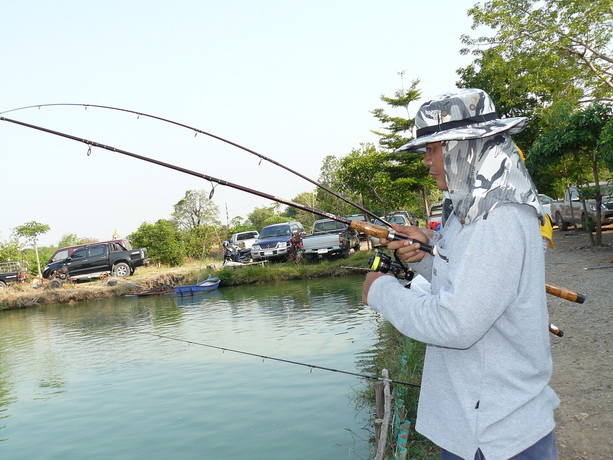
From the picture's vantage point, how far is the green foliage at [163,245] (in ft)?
102

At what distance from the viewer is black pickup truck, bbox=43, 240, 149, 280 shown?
83.0 ft

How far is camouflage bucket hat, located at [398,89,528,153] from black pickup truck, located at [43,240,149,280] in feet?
84.3

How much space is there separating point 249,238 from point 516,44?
16601mm

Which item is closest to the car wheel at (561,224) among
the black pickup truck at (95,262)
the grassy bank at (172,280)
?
the grassy bank at (172,280)

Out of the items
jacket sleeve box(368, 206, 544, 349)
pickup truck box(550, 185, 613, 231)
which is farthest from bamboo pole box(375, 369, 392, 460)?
pickup truck box(550, 185, 613, 231)

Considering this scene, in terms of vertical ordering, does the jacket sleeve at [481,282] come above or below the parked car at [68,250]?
below

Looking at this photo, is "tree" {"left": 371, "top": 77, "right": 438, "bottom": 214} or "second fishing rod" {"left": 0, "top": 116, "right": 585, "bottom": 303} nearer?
"second fishing rod" {"left": 0, "top": 116, "right": 585, "bottom": 303}

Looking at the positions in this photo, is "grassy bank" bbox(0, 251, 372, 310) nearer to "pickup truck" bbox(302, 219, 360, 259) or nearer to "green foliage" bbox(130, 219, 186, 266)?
"pickup truck" bbox(302, 219, 360, 259)

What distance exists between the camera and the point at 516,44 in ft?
63.1

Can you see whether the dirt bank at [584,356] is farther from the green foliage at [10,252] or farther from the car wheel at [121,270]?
the green foliage at [10,252]

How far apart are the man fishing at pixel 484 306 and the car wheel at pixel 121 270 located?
2571 cm

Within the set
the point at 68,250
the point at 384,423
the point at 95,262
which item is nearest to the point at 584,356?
the point at 384,423

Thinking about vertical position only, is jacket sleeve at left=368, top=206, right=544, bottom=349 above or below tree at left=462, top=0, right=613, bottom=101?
below

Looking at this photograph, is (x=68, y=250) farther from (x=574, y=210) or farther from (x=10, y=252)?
(x=574, y=210)
